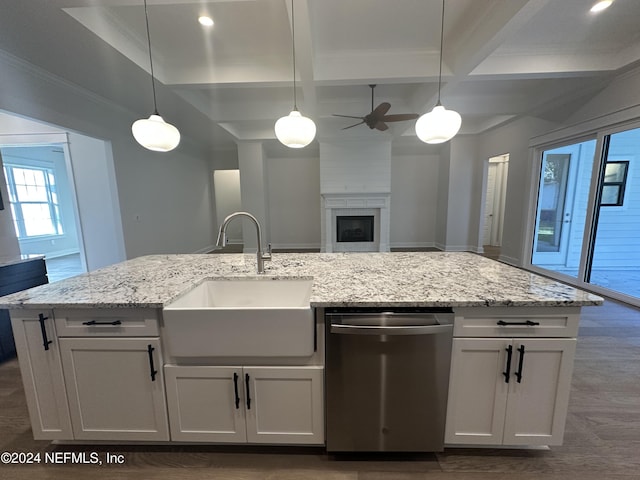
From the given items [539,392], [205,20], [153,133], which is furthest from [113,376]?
[205,20]

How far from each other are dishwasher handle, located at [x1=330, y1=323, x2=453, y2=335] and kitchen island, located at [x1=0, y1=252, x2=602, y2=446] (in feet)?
0.32

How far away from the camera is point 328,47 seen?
289cm

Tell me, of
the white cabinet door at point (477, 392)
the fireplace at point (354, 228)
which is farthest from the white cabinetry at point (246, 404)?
the fireplace at point (354, 228)

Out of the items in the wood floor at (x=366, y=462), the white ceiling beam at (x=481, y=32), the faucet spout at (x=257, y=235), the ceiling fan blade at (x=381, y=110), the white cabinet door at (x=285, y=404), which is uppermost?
the white ceiling beam at (x=481, y=32)

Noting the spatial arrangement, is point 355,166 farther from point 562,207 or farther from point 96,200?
point 96,200

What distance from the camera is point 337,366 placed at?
1.19 meters

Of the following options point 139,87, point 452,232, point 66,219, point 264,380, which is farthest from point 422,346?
point 66,219

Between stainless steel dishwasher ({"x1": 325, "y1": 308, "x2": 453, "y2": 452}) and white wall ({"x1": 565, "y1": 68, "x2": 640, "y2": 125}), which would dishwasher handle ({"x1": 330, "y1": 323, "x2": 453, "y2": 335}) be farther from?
white wall ({"x1": 565, "y1": 68, "x2": 640, "y2": 125})

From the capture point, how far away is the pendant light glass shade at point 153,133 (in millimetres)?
1599

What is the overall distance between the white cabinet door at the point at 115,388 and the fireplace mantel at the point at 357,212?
503 centimetres

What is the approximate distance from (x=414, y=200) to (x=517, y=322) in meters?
6.08

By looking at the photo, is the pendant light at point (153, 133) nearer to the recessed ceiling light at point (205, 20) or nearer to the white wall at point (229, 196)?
the recessed ceiling light at point (205, 20)

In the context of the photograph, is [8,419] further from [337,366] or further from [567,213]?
[567,213]

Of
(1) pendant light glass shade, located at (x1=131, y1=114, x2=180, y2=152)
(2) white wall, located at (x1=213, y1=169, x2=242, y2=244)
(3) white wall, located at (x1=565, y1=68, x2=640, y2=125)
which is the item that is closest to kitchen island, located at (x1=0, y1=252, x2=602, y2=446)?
(1) pendant light glass shade, located at (x1=131, y1=114, x2=180, y2=152)
